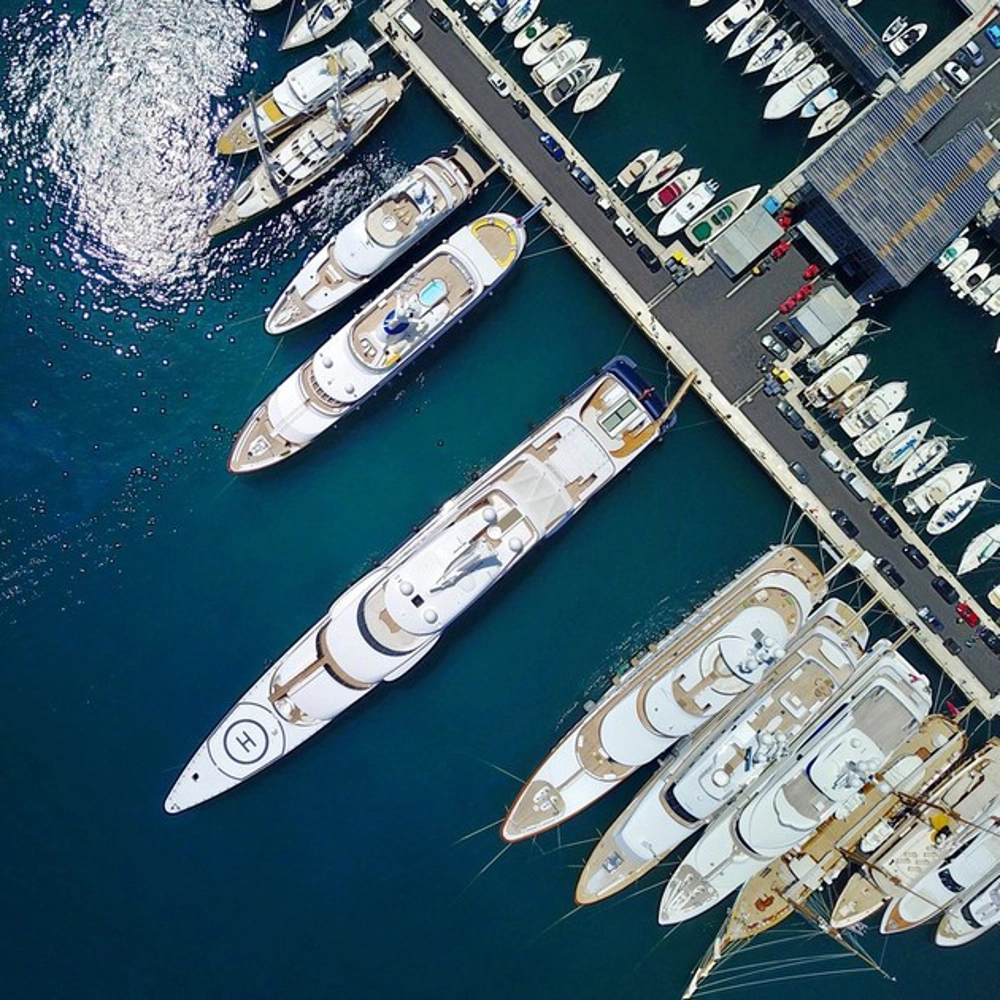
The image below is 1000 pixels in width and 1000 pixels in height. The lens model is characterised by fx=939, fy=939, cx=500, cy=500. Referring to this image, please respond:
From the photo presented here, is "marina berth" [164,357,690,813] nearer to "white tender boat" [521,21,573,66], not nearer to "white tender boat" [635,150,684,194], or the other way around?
"white tender boat" [635,150,684,194]

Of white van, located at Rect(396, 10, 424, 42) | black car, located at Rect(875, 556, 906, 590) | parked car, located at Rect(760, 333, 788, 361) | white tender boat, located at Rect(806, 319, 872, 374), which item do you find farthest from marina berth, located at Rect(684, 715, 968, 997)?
white van, located at Rect(396, 10, 424, 42)

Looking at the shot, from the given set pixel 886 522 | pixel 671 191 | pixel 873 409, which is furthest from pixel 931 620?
pixel 671 191

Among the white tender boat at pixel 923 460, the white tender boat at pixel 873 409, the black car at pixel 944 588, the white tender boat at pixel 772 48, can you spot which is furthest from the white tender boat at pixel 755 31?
the black car at pixel 944 588

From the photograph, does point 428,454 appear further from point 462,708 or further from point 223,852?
point 223,852

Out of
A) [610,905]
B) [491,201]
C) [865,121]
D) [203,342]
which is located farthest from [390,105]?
[610,905]

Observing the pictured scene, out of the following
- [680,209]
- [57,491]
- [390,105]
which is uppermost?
[390,105]

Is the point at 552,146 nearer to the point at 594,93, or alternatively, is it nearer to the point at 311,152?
the point at 594,93
